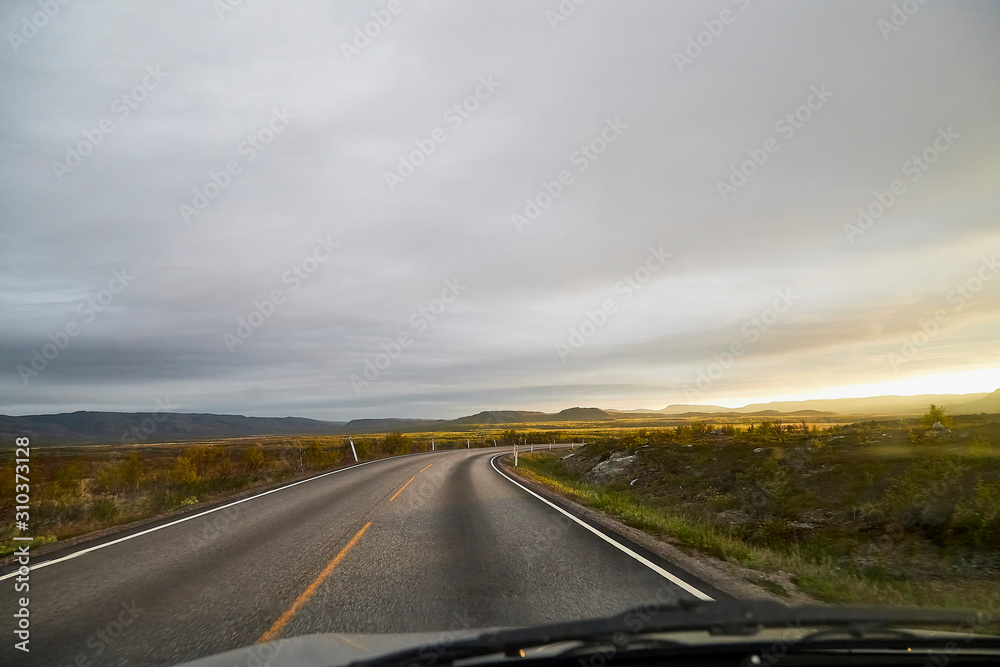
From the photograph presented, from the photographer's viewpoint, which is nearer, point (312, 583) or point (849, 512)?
point (312, 583)

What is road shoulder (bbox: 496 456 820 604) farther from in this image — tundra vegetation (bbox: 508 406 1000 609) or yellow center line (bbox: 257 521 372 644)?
yellow center line (bbox: 257 521 372 644)

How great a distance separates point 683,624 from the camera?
3277mm

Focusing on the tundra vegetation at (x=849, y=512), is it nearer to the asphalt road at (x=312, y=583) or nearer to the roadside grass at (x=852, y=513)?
the roadside grass at (x=852, y=513)

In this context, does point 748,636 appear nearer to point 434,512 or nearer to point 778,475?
point 434,512

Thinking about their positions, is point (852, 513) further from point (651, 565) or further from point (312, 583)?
point (312, 583)

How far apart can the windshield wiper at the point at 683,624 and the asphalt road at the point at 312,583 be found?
1.70m

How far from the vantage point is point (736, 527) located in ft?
40.5

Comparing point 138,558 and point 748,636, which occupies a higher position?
point 748,636

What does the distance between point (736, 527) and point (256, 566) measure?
421 inches

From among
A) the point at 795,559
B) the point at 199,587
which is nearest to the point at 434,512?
the point at 199,587

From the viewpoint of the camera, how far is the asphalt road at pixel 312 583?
455 cm

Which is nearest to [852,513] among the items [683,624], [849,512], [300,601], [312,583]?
[849,512]

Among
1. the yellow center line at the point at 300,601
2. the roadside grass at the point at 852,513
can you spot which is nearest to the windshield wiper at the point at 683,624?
the roadside grass at the point at 852,513

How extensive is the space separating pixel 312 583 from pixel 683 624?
443cm
